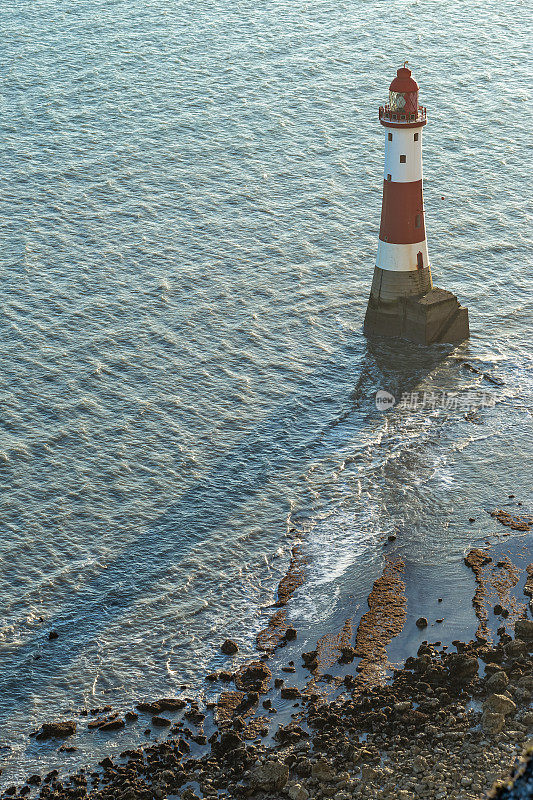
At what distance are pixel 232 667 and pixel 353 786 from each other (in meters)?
4.71

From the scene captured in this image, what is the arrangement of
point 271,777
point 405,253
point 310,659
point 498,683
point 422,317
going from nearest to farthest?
point 271,777 → point 498,683 → point 310,659 → point 405,253 → point 422,317

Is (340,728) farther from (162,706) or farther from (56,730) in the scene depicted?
(56,730)

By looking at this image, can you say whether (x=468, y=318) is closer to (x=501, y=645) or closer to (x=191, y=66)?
(x=501, y=645)

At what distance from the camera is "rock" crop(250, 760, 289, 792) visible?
808 inches

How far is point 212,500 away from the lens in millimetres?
30438

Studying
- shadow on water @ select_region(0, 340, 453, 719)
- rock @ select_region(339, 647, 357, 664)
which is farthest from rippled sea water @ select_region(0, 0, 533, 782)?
rock @ select_region(339, 647, 357, 664)

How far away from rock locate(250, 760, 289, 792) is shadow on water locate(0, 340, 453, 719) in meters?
5.77

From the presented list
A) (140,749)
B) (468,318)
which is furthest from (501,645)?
(468,318)

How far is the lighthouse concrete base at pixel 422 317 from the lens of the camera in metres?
37.5

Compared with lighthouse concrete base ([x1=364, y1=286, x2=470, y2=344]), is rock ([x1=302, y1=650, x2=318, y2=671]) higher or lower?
lower

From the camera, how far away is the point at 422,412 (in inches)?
1348

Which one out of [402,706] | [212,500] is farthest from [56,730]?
[212,500]

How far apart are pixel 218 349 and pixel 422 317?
6.54 m

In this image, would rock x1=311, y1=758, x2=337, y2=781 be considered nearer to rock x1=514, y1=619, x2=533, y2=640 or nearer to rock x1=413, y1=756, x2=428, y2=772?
rock x1=413, y1=756, x2=428, y2=772
